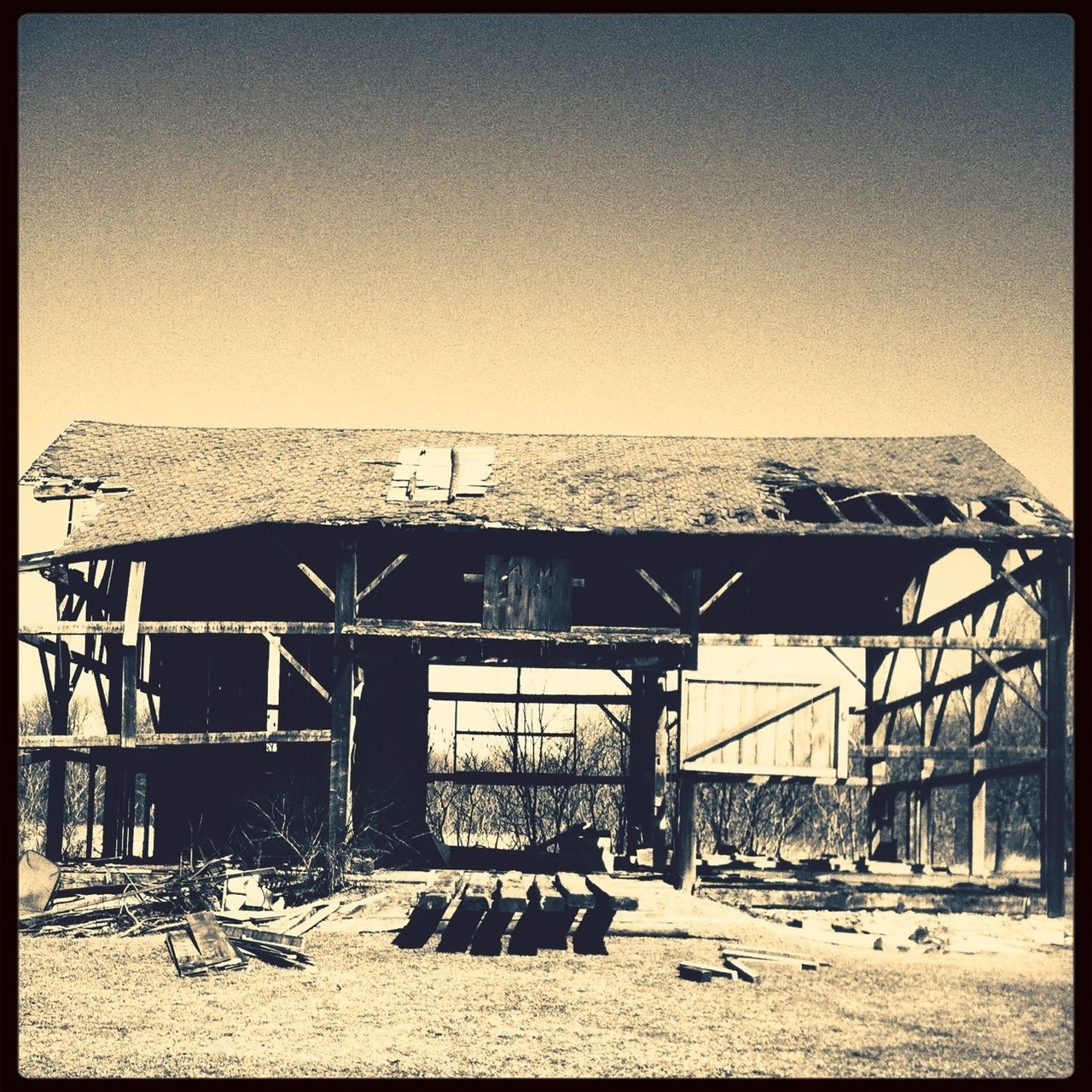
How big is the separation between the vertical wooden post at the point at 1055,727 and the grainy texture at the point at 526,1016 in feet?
9.53

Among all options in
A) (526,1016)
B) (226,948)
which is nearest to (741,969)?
(526,1016)

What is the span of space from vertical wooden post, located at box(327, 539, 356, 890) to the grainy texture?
3.36 metres

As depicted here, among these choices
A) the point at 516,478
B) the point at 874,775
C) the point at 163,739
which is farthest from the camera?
the point at 874,775

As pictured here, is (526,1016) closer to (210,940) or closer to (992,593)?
(210,940)

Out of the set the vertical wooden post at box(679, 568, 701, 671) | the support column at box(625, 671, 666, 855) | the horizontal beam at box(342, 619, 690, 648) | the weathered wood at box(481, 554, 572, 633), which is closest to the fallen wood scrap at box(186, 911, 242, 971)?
the horizontal beam at box(342, 619, 690, 648)

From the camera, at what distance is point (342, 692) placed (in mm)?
20547

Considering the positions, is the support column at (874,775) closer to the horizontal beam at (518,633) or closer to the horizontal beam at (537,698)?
the horizontal beam at (537,698)

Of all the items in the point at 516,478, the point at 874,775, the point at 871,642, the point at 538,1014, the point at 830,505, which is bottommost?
the point at 538,1014

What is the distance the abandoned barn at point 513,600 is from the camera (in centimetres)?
2061

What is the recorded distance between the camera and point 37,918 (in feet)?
57.9

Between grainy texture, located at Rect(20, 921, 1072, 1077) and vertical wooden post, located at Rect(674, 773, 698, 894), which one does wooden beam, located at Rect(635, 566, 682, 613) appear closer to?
vertical wooden post, located at Rect(674, 773, 698, 894)

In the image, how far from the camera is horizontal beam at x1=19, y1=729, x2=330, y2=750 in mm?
19297

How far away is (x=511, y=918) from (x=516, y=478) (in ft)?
25.9

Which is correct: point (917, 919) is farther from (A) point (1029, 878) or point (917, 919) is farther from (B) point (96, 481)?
(B) point (96, 481)
